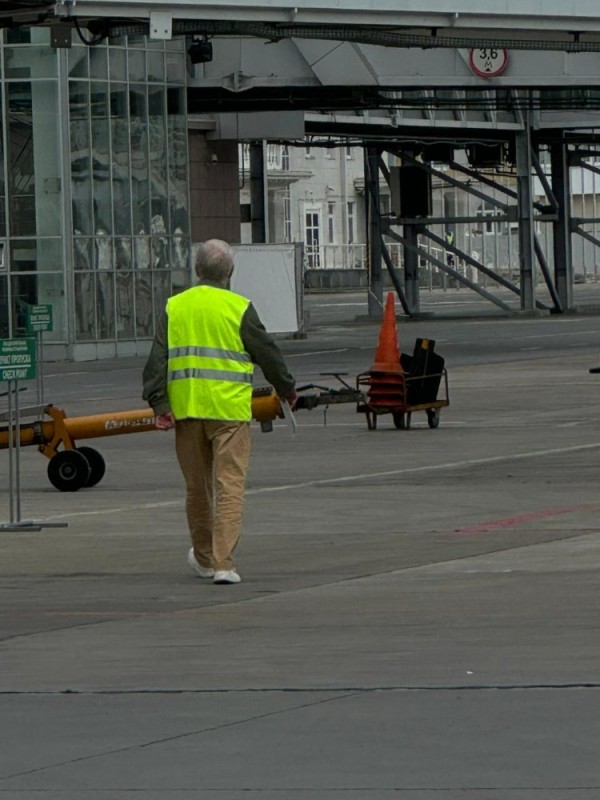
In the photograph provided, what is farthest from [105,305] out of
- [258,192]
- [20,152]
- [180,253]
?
[258,192]

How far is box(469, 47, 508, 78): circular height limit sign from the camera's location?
48656mm

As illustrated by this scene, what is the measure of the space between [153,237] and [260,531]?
34.9 metres

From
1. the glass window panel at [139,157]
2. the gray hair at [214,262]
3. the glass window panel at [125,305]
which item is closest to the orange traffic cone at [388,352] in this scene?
the gray hair at [214,262]

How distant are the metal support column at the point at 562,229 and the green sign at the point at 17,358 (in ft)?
166

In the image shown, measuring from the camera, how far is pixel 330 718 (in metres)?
7.66

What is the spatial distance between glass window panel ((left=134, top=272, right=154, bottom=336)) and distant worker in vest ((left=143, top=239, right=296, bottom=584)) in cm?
3610

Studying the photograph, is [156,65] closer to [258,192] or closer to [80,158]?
[80,158]

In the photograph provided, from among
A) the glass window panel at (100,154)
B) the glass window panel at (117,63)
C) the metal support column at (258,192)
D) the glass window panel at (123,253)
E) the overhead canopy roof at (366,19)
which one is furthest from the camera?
the metal support column at (258,192)

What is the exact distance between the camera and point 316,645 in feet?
30.9

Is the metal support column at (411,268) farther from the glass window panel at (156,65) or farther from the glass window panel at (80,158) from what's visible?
the glass window panel at (80,158)

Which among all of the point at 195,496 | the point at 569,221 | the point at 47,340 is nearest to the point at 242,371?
the point at 195,496

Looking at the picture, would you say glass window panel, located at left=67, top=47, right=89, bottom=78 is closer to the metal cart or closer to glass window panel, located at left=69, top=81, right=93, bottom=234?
glass window panel, located at left=69, top=81, right=93, bottom=234

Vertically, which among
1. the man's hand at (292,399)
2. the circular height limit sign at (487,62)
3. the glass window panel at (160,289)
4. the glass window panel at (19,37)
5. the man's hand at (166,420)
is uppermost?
the glass window panel at (19,37)

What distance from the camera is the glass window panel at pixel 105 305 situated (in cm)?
4719
